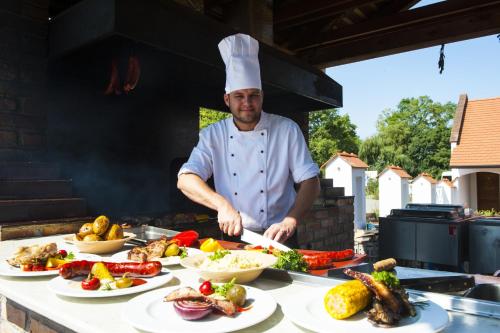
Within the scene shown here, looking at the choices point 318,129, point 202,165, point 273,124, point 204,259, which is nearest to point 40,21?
point 202,165

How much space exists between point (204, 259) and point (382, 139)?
46.7 metres

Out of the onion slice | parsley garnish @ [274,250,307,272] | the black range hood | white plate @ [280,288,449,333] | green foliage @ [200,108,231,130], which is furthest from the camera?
green foliage @ [200,108,231,130]

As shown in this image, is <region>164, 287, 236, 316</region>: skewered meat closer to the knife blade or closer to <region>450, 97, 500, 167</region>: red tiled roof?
the knife blade

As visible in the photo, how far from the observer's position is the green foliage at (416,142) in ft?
134

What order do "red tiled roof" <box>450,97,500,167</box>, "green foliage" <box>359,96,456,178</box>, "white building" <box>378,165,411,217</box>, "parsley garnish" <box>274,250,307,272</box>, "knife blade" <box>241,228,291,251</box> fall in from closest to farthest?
"parsley garnish" <box>274,250,307,272</box> < "knife blade" <box>241,228,291,251</box> < "white building" <box>378,165,411,217</box> < "red tiled roof" <box>450,97,500,167</box> < "green foliage" <box>359,96,456,178</box>

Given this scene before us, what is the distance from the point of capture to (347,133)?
130ft

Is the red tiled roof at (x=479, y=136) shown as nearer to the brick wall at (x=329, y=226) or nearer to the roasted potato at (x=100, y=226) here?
the brick wall at (x=329, y=226)

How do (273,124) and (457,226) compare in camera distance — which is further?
(457,226)

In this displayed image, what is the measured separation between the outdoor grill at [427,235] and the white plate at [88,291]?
16.9ft

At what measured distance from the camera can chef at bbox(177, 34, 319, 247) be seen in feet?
8.93

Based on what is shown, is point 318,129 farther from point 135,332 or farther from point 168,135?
point 135,332

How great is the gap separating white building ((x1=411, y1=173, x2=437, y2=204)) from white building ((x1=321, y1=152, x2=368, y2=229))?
5.15 m

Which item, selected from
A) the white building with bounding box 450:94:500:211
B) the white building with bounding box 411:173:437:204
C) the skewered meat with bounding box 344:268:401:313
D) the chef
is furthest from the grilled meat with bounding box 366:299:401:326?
the white building with bounding box 411:173:437:204

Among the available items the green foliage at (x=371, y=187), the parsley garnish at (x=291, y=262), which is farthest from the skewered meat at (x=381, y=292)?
the green foliage at (x=371, y=187)
